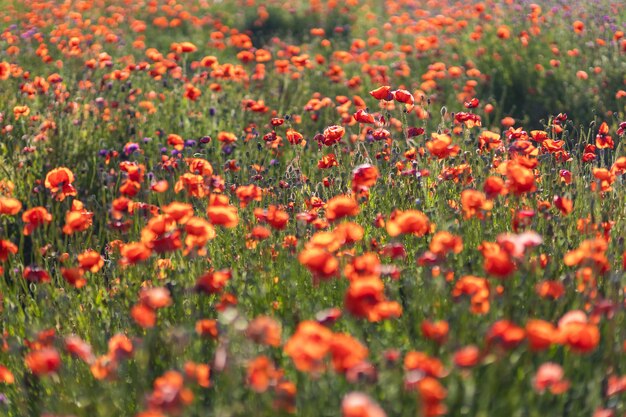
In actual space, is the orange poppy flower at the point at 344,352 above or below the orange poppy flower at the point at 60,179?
above

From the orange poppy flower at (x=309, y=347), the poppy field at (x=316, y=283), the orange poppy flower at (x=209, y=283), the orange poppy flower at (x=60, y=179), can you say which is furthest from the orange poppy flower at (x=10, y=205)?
the orange poppy flower at (x=309, y=347)

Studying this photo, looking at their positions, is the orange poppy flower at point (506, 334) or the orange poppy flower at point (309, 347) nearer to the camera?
the orange poppy flower at point (309, 347)

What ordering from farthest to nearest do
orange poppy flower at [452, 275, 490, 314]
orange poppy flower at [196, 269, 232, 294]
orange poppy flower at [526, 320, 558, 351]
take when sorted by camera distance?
orange poppy flower at [196, 269, 232, 294] → orange poppy flower at [452, 275, 490, 314] → orange poppy flower at [526, 320, 558, 351]

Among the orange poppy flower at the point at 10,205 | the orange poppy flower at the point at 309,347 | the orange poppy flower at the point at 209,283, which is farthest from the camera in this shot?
the orange poppy flower at the point at 10,205

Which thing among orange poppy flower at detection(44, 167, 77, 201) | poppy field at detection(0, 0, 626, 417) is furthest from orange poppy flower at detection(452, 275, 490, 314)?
orange poppy flower at detection(44, 167, 77, 201)

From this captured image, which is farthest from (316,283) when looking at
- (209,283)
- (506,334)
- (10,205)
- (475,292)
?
(10,205)

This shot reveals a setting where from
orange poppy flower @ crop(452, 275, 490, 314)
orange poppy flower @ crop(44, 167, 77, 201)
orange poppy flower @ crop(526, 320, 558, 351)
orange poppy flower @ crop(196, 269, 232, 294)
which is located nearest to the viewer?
orange poppy flower @ crop(526, 320, 558, 351)

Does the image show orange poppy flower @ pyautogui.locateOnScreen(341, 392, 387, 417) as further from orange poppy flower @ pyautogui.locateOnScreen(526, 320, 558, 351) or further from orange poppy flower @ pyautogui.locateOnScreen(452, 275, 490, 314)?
orange poppy flower @ pyautogui.locateOnScreen(452, 275, 490, 314)

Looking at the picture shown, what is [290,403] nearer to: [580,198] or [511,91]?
[580,198]

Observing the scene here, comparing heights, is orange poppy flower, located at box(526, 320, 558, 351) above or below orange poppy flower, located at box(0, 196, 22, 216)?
above

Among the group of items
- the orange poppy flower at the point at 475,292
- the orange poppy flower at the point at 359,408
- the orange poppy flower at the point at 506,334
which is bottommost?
the orange poppy flower at the point at 475,292

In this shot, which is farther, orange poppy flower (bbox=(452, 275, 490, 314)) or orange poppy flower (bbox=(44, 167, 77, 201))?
orange poppy flower (bbox=(44, 167, 77, 201))

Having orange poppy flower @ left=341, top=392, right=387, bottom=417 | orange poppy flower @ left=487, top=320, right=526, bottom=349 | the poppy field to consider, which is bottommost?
the poppy field

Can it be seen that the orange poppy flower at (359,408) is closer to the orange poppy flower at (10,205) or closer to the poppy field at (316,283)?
the poppy field at (316,283)
